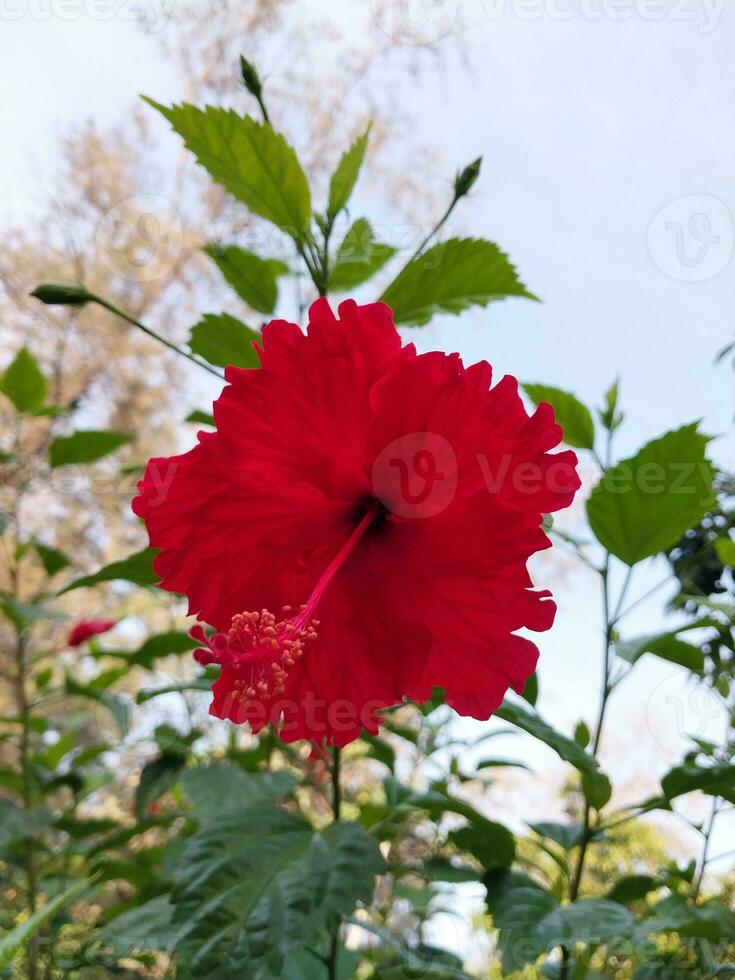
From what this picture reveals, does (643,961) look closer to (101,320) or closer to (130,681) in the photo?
(130,681)

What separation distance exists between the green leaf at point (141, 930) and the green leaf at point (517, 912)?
0.29 meters

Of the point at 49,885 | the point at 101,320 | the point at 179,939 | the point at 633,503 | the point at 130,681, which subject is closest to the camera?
the point at 179,939

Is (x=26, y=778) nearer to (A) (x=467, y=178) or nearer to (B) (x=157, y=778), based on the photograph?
(B) (x=157, y=778)

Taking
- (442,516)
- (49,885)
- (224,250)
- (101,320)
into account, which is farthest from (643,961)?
(101,320)

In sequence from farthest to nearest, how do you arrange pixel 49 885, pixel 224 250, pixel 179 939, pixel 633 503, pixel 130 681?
pixel 130 681 → pixel 49 885 → pixel 224 250 → pixel 633 503 → pixel 179 939

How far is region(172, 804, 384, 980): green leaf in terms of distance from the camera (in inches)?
22.8

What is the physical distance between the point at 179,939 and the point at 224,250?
0.68m

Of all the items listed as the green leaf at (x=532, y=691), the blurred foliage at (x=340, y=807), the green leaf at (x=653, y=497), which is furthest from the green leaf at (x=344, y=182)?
the green leaf at (x=532, y=691)

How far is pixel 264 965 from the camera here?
585 millimetres

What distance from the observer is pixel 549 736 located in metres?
0.62

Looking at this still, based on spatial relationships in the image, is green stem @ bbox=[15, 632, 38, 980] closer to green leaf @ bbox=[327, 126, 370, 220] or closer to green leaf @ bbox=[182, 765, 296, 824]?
green leaf @ bbox=[182, 765, 296, 824]

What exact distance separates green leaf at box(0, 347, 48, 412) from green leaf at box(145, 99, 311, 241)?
2.53ft

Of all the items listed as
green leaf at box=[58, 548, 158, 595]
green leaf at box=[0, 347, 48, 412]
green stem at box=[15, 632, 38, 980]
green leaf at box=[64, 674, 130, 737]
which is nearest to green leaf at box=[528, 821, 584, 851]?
green leaf at box=[58, 548, 158, 595]

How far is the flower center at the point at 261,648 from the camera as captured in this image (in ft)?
1.86
